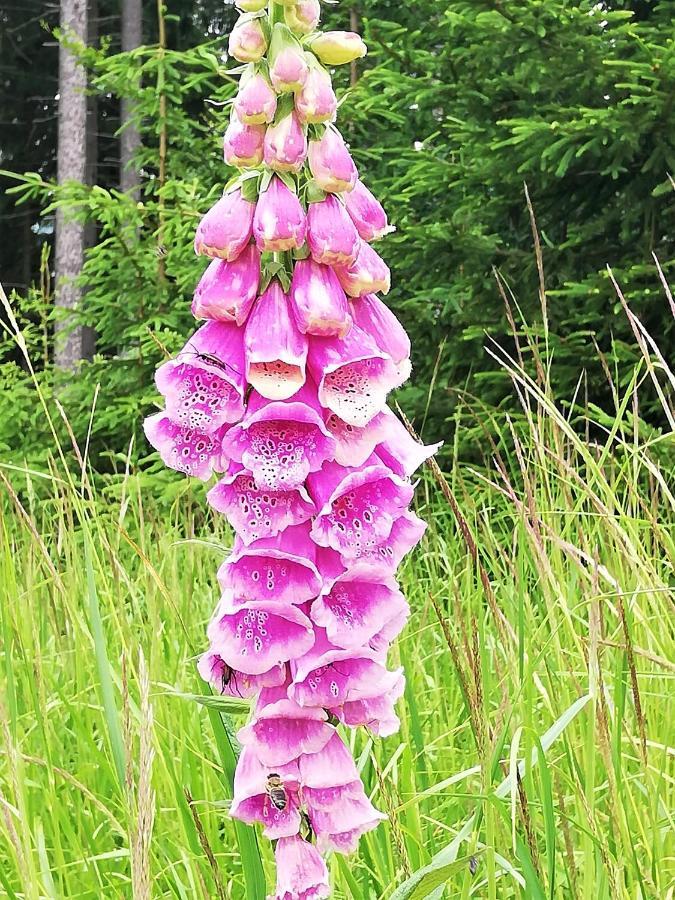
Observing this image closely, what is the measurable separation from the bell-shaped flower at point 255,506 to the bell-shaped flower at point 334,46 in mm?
487

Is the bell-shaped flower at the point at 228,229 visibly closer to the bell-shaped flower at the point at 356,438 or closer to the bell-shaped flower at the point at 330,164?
the bell-shaped flower at the point at 330,164

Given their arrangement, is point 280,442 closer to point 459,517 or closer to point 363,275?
point 363,275

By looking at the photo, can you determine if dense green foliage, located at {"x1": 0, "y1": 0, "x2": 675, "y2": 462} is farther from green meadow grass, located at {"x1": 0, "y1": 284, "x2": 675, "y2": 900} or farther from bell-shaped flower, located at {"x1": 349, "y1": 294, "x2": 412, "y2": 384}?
bell-shaped flower, located at {"x1": 349, "y1": 294, "x2": 412, "y2": 384}

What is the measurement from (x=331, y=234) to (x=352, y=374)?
6.3 inches

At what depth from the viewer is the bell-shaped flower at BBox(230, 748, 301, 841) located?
1.04 meters

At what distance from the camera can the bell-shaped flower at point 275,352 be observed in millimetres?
1038

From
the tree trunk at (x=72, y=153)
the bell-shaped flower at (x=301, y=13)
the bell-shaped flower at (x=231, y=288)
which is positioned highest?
the tree trunk at (x=72, y=153)

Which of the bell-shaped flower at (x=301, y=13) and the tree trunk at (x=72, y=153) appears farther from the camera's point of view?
the tree trunk at (x=72, y=153)

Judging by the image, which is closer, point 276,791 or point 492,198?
point 276,791

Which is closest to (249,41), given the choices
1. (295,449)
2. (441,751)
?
(295,449)

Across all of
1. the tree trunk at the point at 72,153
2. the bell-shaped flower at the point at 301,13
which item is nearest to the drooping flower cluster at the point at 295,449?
the bell-shaped flower at the point at 301,13

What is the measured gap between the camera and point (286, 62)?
1021 mm

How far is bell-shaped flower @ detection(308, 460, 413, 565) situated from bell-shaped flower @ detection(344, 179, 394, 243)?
0.28 m

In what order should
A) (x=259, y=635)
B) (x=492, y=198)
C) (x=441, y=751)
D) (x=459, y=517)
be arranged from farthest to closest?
(x=492, y=198) → (x=441, y=751) → (x=459, y=517) → (x=259, y=635)
